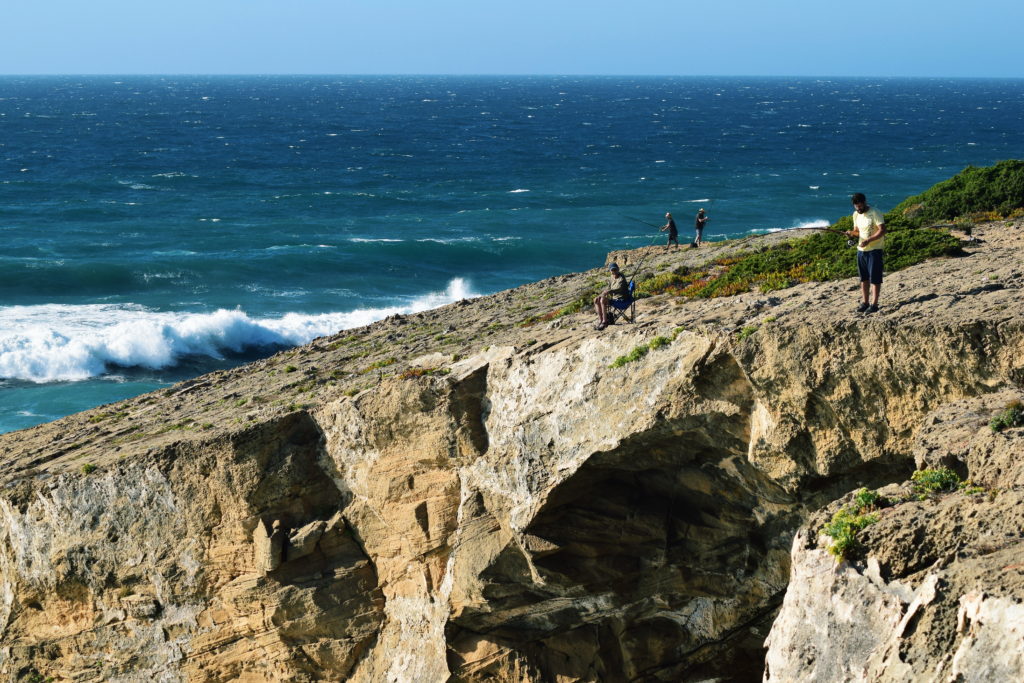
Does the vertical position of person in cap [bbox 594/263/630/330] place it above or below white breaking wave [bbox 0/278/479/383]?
above

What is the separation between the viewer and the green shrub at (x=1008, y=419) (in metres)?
11.9

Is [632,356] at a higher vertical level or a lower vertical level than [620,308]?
lower

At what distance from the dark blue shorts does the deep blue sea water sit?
25.8 m

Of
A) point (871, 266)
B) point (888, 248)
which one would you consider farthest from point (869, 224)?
point (888, 248)

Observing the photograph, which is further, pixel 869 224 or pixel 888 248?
pixel 888 248

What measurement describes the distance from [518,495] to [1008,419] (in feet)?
25.2

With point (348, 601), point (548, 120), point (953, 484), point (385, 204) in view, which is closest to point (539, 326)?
point (348, 601)

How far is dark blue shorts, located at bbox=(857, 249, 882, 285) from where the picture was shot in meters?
15.1

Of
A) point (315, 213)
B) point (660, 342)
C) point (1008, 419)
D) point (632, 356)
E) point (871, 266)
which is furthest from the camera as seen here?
point (315, 213)

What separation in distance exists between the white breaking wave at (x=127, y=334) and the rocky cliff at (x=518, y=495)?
74.9 feet

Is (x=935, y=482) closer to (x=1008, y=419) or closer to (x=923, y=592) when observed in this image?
(x=1008, y=419)

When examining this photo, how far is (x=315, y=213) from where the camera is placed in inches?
3140

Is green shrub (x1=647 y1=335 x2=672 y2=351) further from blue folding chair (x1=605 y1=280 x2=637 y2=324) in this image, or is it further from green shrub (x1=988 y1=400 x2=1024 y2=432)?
green shrub (x1=988 y1=400 x2=1024 y2=432)

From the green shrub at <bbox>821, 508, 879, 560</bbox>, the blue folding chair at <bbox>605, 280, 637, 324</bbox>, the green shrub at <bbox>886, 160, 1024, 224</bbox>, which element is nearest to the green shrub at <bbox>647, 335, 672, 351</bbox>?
the blue folding chair at <bbox>605, 280, 637, 324</bbox>
